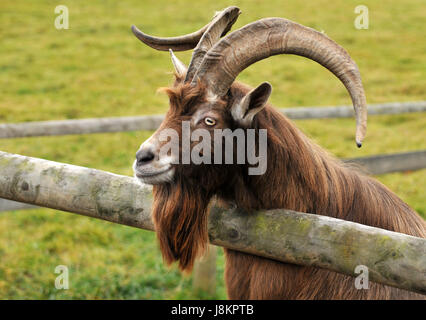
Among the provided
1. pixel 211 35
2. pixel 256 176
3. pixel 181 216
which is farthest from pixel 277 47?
pixel 181 216

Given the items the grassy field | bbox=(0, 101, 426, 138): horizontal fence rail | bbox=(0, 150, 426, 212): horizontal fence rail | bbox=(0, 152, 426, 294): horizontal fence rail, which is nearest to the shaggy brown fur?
bbox=(0, 152, 426, 294): horizontal fence rail

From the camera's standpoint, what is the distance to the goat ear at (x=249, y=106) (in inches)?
104

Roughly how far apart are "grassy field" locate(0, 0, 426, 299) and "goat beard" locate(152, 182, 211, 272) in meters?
1.32

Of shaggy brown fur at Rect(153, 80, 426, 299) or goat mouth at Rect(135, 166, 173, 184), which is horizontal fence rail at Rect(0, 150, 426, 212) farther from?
goat mouth at Rect(135, 166, 173, 184)

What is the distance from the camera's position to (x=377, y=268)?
2.00 m

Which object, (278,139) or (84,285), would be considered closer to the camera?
(278,139)

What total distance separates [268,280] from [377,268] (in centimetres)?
107

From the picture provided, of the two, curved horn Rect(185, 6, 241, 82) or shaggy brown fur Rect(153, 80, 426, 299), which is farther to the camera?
curved horn Rect(185, 6, 241, 82)

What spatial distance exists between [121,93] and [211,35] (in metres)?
8.87

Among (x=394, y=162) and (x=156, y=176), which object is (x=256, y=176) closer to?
(x=156, y=176)

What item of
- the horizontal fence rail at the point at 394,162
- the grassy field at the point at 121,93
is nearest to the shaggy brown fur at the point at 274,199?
the grassy field at the point at 121,93

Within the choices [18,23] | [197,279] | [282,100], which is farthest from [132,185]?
[18,23]

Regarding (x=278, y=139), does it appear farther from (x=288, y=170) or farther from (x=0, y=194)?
(x=0, y=194)

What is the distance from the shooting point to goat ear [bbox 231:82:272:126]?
8.63 feet
